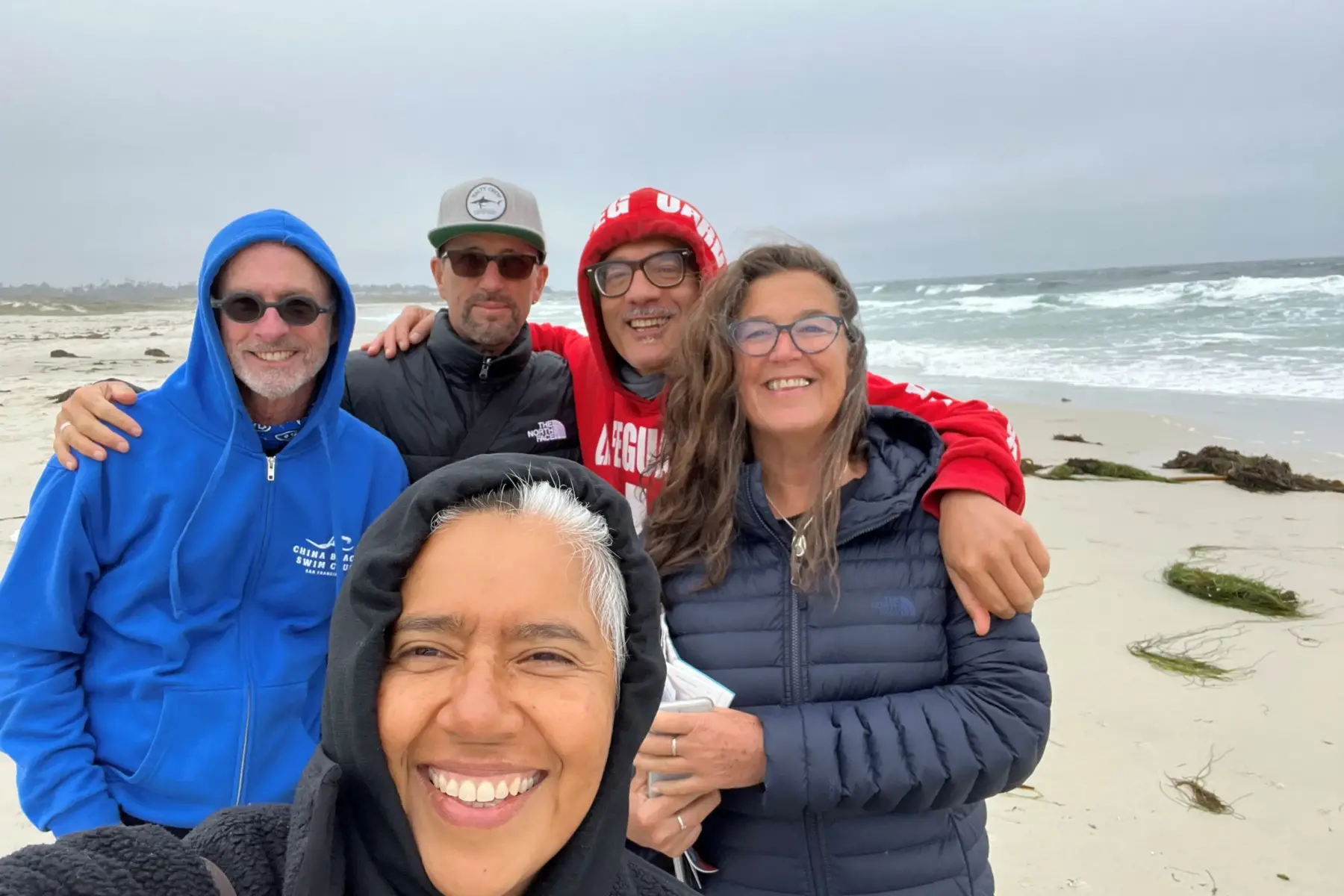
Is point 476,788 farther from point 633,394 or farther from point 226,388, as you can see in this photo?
point 633,394

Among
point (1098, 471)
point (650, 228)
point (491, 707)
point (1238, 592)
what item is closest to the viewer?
point (491, 707)

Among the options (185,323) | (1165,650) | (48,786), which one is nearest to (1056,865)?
(1165,650)

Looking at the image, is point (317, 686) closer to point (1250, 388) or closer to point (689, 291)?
point (689, 291)

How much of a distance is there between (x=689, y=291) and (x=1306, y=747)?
13.8 ft

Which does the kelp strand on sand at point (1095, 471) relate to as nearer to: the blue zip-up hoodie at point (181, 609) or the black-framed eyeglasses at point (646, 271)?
the black-framed eyeglasses at point (646, 271)

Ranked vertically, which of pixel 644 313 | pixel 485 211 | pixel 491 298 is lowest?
pixel 644 313

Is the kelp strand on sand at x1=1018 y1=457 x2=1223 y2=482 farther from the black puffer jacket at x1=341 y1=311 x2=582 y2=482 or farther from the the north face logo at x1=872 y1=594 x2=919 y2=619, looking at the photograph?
the the north face logo at x1=872 y1=594 x2=919 y2=619

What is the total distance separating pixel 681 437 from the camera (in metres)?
2.45

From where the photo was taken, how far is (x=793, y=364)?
2311mm

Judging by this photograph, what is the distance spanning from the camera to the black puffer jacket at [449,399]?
352 cm

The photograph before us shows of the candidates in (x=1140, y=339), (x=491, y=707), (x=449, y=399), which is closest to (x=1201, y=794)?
(x=491, y=707)

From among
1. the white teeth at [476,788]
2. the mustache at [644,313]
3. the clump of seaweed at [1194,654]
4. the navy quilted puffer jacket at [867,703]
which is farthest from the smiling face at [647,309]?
the clump of seaweed at [1194,654]

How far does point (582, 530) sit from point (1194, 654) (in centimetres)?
544

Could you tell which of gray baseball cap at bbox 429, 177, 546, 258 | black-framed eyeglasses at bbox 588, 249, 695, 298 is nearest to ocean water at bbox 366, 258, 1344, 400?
gray baseball cap at bbox 429, 177, 546, 258
